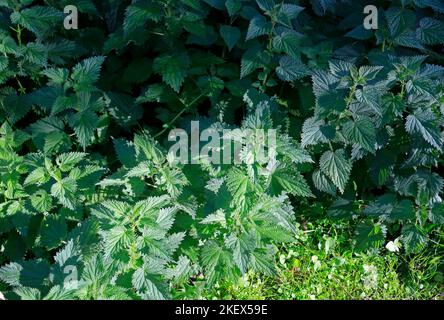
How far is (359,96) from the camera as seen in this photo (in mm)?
2949

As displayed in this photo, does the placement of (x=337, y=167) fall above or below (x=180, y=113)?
below

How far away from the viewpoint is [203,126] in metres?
A: 3.14

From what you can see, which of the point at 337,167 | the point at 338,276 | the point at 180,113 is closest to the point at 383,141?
the point at 337,167

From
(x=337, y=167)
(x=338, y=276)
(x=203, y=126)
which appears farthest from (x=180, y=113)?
(x=338, y=276)

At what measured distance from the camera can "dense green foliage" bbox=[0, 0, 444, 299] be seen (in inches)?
109

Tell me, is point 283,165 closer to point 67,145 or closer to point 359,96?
point 359,96

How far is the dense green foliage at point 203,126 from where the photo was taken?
2.78 meters

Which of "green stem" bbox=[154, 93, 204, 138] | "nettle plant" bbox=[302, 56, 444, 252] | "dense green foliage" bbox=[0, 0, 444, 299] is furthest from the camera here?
"green stem" bbox=[154, 93, 204, 138]

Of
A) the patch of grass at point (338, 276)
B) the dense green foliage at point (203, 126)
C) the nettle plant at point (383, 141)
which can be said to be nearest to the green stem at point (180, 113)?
the dense green foliage at point (203, 126)

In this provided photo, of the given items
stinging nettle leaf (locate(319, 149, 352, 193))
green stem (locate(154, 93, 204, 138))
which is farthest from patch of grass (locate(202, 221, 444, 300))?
green stem (locate(154, 93, 204, 138))

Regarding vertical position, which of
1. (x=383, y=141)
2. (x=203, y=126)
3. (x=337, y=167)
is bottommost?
(x=337, y=167)

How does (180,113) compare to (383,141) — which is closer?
(383,141)

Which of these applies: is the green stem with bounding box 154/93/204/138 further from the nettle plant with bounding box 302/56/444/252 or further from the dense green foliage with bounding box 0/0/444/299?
the nettle plant with bounding box 302/56/444/252

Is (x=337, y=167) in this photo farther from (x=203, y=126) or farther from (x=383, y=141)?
(x=203, y=126)
